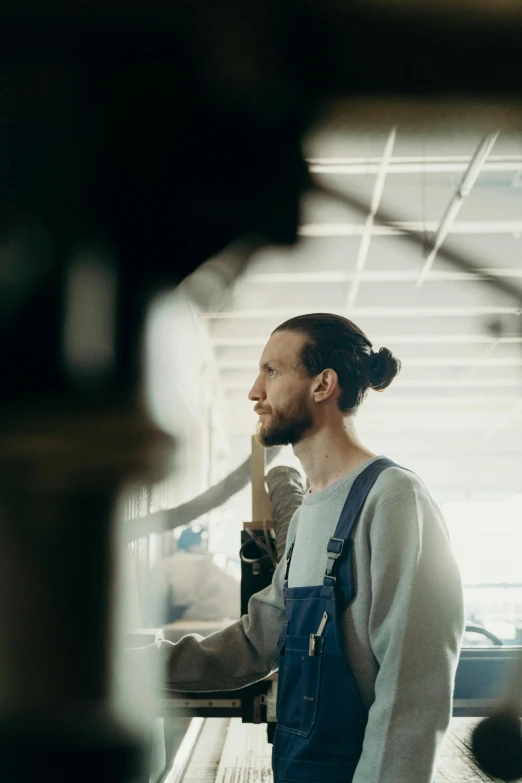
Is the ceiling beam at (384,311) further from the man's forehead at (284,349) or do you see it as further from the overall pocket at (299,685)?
the overall pocket at (299,685)

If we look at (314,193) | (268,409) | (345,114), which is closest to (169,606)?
(314,193)

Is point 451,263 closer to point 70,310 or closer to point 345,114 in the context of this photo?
point 345,114

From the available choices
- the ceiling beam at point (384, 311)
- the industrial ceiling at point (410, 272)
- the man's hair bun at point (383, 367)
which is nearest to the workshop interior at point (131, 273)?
the man's hair bun at point (383, 367)

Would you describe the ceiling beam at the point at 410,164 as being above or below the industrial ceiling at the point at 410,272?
above

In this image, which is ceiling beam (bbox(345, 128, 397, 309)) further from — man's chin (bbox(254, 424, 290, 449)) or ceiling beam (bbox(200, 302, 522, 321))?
man's chin (bbox(254, 424, 290, 449))

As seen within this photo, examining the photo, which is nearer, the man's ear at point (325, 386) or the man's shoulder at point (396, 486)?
the man's shoulder at point (396, 486)

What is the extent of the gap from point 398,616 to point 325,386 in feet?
1.73

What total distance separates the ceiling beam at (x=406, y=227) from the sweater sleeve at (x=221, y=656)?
3.60 m

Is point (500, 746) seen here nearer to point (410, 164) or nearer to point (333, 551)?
point (333, 551)

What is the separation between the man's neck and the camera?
1.48 metres

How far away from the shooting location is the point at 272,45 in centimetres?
164

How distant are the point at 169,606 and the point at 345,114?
3.67 meters

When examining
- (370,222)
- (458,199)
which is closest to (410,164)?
(458,199)

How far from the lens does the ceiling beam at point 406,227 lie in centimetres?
484
